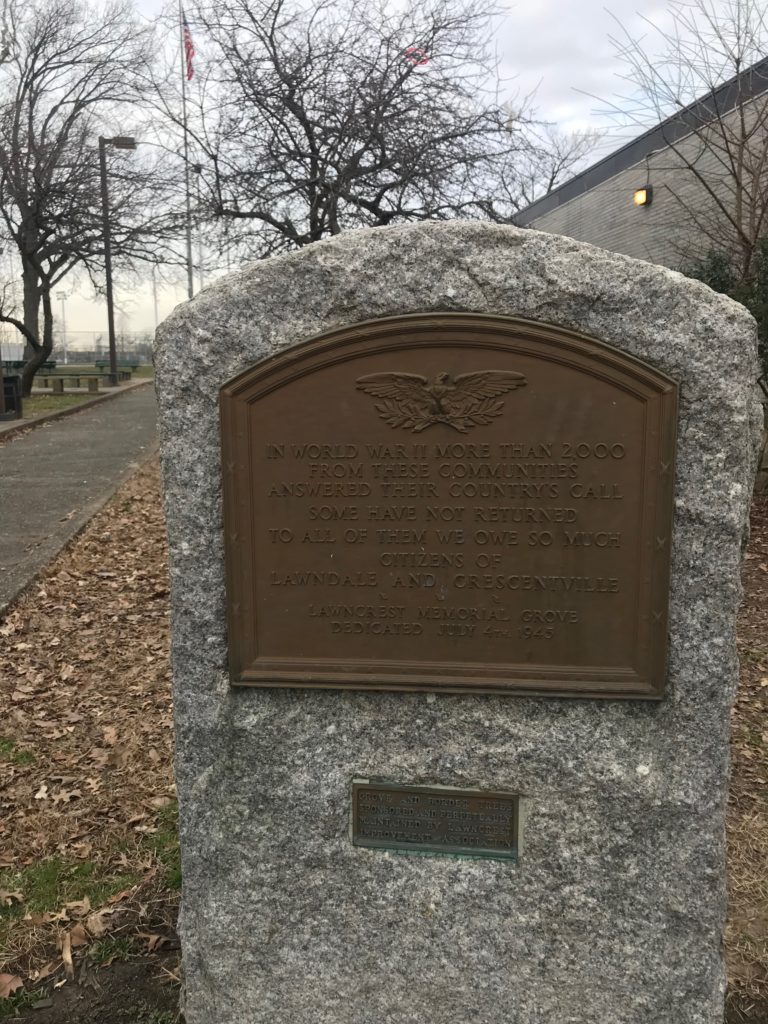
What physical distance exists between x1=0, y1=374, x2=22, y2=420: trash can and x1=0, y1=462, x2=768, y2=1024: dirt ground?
11553mm

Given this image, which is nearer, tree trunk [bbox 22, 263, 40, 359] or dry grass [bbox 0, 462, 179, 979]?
dry grass [bbox 0, 462, 179, 979]

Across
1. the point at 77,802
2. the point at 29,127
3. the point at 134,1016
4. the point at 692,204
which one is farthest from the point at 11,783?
the point at 29,127

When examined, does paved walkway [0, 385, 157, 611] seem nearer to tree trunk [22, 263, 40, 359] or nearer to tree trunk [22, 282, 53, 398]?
tree trunk [22, 282, 53, 398]

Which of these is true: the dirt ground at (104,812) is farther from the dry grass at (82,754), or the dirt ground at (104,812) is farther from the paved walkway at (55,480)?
the paved walkway at (55,480)

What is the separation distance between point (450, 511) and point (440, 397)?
30 cm

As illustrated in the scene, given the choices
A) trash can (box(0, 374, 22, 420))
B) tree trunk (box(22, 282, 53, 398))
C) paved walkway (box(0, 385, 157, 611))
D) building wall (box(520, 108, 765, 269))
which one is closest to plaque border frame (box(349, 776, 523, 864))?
paved walkway (box(0, 385, 157, 611))

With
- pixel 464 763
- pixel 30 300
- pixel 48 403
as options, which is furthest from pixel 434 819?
pixel 30 300

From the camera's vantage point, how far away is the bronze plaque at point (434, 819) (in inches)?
86.0

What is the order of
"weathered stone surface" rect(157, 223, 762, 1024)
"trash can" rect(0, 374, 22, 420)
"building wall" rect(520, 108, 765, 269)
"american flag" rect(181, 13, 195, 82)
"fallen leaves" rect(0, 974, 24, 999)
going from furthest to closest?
"trash can" rect(0, 374, 22, 420) < "building wall" rect(520, 108, 765, 269) < "american flag" rect(181, 13, 195, 82) < "fallen leaves" rect(0, 974, 24, 999) < "weathered stone surface" rect(157, 223, 762, 1024)

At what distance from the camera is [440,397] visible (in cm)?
205

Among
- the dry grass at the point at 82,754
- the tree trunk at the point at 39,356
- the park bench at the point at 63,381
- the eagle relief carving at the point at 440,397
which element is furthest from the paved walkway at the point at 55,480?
the park bench at the point at 63,381

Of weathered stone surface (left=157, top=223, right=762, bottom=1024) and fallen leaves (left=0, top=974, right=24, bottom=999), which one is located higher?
weathered stone surface (left=157, top=223, right=762, bottom=1024)

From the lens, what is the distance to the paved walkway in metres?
6.50

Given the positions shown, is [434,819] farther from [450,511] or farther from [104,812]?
[104,812]
